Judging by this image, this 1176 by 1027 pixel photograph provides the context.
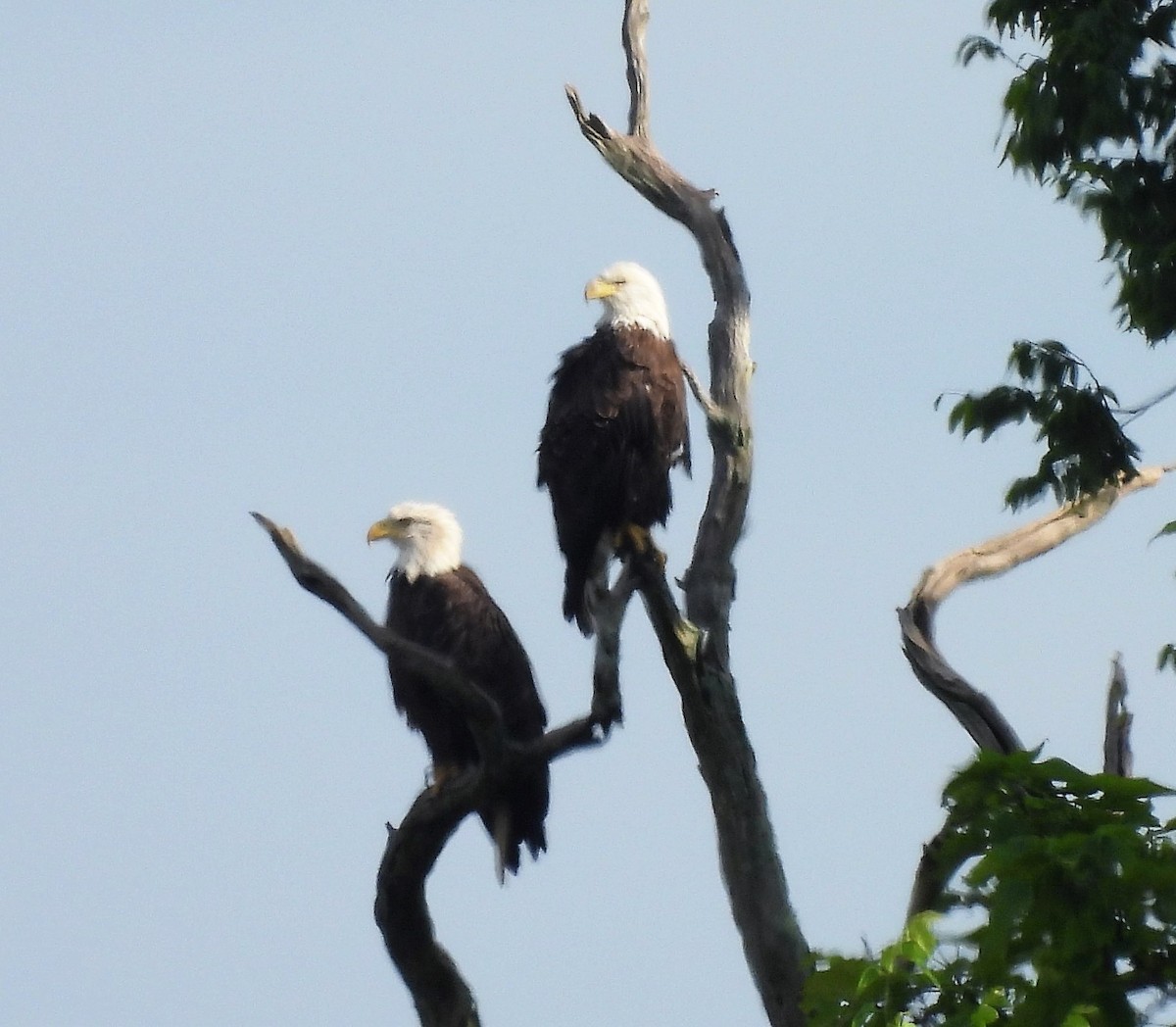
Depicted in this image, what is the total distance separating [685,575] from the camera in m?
6.75

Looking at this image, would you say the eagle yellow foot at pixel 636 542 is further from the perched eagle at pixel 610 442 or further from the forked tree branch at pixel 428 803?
the forked tree branch at pixel 428 803

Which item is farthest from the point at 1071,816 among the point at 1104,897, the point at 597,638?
the point at 597,638

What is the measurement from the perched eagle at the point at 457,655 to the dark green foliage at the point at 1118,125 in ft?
8.02

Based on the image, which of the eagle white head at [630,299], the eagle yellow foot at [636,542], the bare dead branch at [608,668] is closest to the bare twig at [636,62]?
the eagle white head at [630,299]

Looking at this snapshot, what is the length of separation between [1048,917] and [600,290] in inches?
141

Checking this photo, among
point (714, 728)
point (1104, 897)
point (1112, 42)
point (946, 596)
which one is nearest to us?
point (1104, 897)

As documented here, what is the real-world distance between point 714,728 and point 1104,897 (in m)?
2.04

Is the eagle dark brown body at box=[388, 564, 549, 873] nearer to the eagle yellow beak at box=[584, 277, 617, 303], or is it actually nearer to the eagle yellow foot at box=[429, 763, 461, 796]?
the eagle yellow foot at box=[429, 763, 461, 796]

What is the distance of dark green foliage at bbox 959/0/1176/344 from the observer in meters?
7.32

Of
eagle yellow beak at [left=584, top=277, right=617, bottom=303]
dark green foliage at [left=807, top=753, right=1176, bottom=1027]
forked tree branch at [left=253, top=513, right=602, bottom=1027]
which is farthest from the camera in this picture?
eagle yellow beak at [left=584, top=277, right=617, bottom=303]

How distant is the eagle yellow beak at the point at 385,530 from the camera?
810 centimetres

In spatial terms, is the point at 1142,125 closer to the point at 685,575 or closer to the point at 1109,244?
the point at 1109,244

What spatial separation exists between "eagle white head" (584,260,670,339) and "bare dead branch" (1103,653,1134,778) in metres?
1.96

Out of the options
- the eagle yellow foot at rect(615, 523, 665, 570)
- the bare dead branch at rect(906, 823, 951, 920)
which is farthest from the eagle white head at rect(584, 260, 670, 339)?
the bare dead branch at rect(906, 823, 951, 920)
